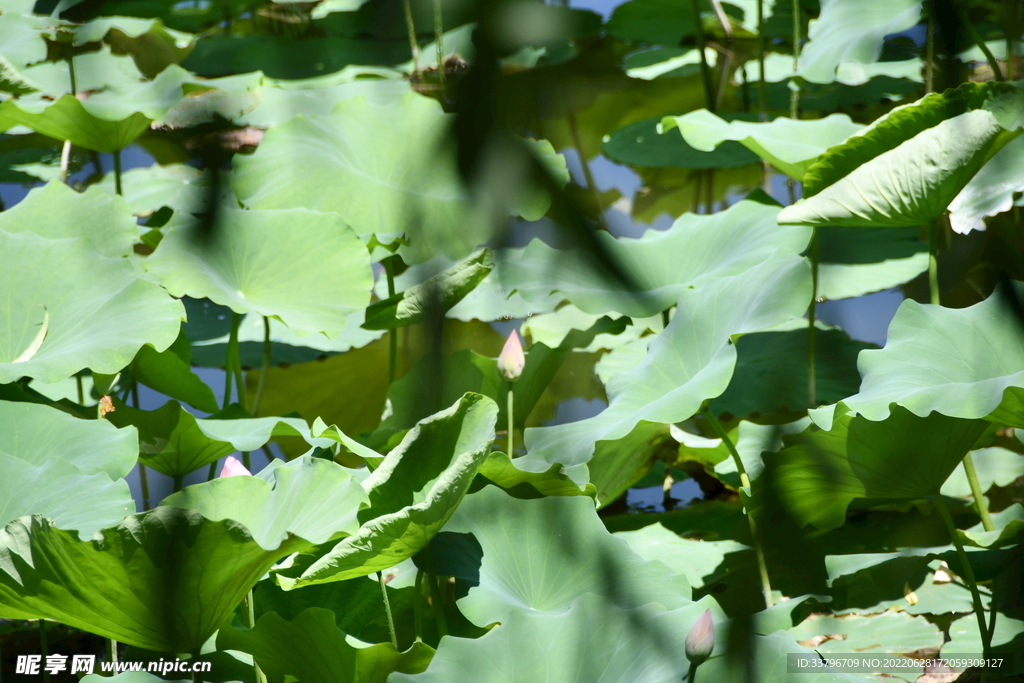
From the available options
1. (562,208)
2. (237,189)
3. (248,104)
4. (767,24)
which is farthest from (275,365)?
(767,24)

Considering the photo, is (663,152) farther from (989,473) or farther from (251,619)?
(251,619)

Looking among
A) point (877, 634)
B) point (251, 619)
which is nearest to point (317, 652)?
point (251, 619)

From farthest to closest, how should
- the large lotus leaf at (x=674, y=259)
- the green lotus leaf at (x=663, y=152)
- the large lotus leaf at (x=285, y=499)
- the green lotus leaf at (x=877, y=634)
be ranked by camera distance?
the green lotus leaf at (x=663, y=152), the large lotus leaf at (x=674, y=259), the green lotus leaf at (x=877, y=634), the large lotus leaf at (x=285, y=499)

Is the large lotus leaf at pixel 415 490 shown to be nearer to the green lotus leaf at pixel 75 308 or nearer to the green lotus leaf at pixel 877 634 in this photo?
the green lotus leaf at pixel 75 308

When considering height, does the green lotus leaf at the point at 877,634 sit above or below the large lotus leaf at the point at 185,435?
below

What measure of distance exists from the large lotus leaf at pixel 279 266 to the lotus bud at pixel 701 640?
2.17 feet

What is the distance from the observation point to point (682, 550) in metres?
1.11

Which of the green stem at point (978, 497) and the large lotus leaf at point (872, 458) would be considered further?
the green stem at point (978, 497)

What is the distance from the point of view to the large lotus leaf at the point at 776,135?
4.09ft

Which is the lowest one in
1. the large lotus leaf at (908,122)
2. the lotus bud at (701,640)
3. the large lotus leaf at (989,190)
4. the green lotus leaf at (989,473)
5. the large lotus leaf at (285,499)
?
the lotus bud at (701,640)

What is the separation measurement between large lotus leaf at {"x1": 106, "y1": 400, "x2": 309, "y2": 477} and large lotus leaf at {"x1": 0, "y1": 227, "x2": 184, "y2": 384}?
0.22 ft

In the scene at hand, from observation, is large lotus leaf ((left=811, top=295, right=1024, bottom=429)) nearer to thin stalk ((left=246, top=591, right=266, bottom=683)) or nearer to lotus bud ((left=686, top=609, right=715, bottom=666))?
lotus bud ((left=686, top=609, right=715, bottom=666))

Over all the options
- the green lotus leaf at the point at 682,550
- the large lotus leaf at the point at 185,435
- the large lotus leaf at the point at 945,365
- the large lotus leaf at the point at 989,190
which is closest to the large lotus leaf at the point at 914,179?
the large lotus leaf at the point at 989,190

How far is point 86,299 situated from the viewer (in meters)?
1.01
